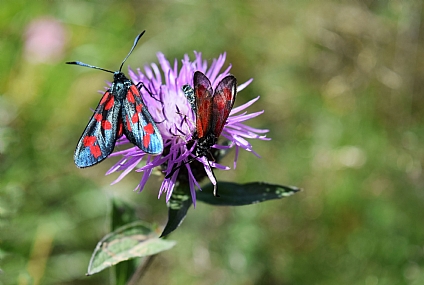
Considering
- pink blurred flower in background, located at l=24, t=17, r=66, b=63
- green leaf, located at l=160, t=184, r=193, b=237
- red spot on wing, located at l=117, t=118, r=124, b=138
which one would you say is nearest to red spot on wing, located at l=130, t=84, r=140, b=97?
A: red spot on wing, located at l=117, t=118, r=124, b=138

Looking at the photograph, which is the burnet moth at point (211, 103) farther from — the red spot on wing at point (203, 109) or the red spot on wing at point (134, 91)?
the red spot on wing at point (134, 91)

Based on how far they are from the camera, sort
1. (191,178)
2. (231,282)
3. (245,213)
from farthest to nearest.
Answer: (245,213), (231,282), (191,178)

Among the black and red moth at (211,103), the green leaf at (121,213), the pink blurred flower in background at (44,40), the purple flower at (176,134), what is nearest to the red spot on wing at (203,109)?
the black and red moth at (211,103)

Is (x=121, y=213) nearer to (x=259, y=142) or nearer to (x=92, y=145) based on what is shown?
(x=92, y=145)

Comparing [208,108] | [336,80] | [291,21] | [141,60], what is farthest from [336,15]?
[208,108]

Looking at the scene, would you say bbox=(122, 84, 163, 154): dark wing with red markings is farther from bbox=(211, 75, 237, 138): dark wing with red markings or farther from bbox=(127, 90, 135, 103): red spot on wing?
bbox=(211, 75, 237, 138): dark wing with red markings

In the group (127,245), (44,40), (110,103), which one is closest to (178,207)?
(127,245)

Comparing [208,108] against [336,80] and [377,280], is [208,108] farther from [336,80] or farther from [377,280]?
[336,80]
